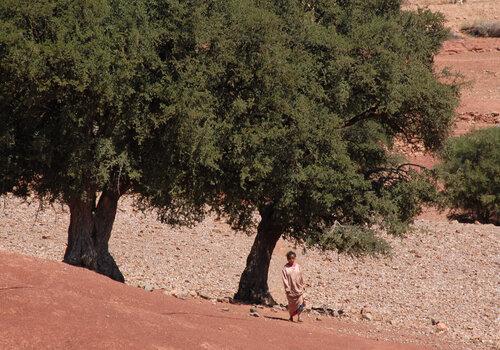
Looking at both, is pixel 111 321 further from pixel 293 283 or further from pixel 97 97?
pixel 97 97

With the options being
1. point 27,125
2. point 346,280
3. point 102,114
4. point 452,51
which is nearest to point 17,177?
point 27,125

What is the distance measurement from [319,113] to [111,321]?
330 inches

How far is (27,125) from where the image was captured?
1969cm

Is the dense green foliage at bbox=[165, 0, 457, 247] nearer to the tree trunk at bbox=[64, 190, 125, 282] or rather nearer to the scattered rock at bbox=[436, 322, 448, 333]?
the tree trunk at bbox=[64, 190, 125, 282]

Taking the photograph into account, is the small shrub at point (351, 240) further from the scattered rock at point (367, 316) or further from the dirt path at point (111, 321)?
the dirt path at point (111, 321)

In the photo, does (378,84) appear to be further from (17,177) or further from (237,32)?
(17,177)

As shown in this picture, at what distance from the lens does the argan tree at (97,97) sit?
718 inches

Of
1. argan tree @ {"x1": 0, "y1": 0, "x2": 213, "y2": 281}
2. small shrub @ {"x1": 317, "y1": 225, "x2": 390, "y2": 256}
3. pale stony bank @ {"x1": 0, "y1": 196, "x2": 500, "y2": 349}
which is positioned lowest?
pale stony bank @ {"x1": 0, "y1": 196, "x2": 500, "y2": 349}

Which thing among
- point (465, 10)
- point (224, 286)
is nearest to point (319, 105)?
point (224, 286)

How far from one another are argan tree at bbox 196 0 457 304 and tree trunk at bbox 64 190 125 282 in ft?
7.77

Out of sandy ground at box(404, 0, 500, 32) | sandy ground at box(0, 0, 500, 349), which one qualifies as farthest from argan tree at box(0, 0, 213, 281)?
sandy ground at box(404, 0, 500, 32)

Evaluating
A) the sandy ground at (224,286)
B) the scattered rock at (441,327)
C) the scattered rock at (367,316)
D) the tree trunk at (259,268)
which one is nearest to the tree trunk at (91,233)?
the sandy ground at (224,286)

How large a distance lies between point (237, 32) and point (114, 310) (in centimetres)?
→ 750

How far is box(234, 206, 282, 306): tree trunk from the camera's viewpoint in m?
23.6
